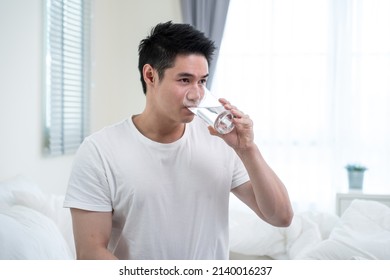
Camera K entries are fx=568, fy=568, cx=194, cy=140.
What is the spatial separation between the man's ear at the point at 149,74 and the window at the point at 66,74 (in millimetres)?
1469

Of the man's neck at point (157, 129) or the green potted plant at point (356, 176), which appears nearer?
the man's neck at point (157, 129)

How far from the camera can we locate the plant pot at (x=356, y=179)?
3.39m

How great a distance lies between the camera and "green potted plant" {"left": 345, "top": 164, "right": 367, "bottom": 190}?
3.38 meters

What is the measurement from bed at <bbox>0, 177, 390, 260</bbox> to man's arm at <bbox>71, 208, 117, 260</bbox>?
0.42 meters

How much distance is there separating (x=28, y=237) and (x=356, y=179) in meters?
2.34

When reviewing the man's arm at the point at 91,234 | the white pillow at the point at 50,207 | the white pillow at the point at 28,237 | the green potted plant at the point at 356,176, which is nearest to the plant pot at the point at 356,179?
the green potted plant at the point at 356,176

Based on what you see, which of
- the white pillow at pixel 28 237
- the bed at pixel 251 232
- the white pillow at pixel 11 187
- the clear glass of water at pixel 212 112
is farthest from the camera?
the white pillow at pixel 11 187

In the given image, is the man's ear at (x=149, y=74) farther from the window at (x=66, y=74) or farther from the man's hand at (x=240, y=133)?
the window at (x=66, y=74)

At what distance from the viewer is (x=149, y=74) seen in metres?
1.25

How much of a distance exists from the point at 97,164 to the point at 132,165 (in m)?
0.07

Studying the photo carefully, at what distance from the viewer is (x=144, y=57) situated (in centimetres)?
128

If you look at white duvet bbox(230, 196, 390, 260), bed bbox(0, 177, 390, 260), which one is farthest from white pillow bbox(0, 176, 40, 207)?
white duvet bbox(230, 196, 390, 260)

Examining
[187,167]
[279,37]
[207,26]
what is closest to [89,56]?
[207,26]
